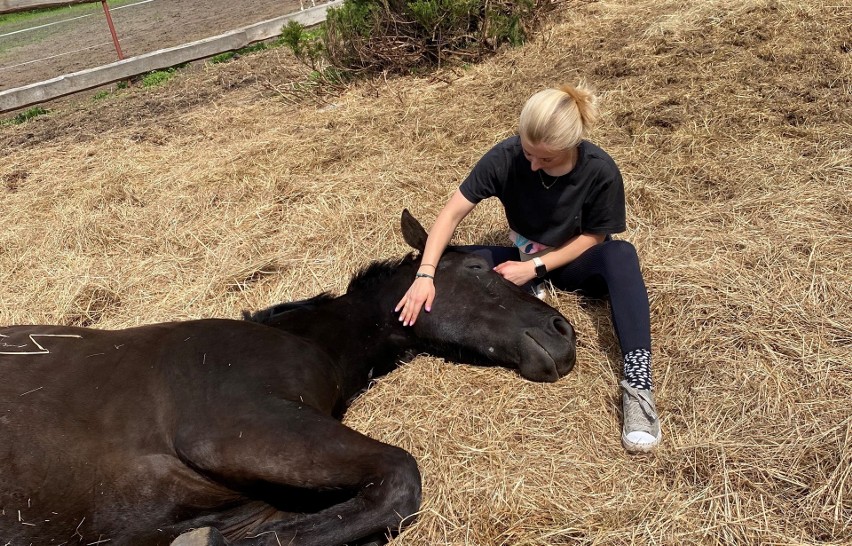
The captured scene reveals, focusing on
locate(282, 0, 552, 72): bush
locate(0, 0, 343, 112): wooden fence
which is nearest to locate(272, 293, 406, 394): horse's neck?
locate(282, 0, 552, 72): bush

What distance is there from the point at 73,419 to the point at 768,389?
310cm

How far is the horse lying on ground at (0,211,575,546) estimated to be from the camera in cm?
253

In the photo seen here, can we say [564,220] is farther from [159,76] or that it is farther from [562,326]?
[159,76]

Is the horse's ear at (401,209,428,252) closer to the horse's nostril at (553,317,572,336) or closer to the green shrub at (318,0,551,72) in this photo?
the horse's nostril at (553,317,572,336)

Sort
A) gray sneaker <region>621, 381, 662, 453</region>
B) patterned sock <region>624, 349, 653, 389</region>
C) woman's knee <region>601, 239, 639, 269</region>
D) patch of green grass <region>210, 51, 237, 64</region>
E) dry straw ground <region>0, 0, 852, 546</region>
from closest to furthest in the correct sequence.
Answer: dry straw ground <region>0, 0, 852, 546</region>
gray sneaker <region>621, 381, 662, 453</region>
patterned sock <region>624, 349, 653, 389</region>
woman's knee <region>601, 239, 639, 269</region>
patch of green grass <region>210, 51, 237, 64</region>

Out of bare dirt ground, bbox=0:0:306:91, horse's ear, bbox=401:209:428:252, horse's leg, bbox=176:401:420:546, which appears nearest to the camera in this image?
horse's leg, bbox=176:401:420:546

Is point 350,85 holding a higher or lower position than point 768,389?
higher

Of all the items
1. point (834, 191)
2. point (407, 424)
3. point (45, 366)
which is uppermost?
point (45, 366)

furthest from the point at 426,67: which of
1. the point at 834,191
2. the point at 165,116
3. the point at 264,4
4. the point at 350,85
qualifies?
the point at 264,4

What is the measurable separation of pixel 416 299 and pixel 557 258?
829 millimetres

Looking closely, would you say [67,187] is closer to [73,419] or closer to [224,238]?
[224,238]

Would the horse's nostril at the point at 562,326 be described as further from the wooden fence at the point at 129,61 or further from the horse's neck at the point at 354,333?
the wooden fence at the point at 129,61

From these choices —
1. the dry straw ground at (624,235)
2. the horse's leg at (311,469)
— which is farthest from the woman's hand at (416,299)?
the horse's leg at (311,469)

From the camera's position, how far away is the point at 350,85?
8250mm
